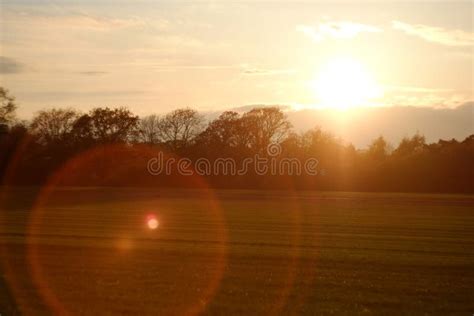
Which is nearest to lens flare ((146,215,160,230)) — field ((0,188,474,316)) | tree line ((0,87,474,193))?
field ((0,188,474,316))

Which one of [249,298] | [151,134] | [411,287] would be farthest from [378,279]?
[151,134]

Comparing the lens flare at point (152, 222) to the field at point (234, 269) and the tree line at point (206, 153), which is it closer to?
the field at point (234, 269)

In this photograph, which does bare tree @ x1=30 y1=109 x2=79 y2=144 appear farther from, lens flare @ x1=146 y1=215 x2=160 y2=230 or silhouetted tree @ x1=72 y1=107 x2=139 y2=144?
lens flare @ x1=146 y1=215 x2=160 y2=230

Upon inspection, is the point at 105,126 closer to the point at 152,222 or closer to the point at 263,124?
the point at 263,124

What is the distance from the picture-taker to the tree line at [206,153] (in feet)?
256

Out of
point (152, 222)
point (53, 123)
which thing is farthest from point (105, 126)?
point (152, 222)

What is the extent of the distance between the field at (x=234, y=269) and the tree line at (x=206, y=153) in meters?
50.9

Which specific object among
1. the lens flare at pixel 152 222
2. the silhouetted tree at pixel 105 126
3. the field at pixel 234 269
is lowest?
the lens flare at pixel 152 222

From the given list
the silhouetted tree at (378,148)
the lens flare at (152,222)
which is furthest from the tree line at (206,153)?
the lens flare at (152,222)

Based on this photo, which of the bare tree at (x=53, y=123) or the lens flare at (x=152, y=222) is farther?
the bare tree at (x=53, y=123)

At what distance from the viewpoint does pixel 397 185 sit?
78.6 meters

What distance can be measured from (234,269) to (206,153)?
76321 mm

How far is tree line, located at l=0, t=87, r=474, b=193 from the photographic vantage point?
256 feet

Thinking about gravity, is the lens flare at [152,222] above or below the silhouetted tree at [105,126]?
below
